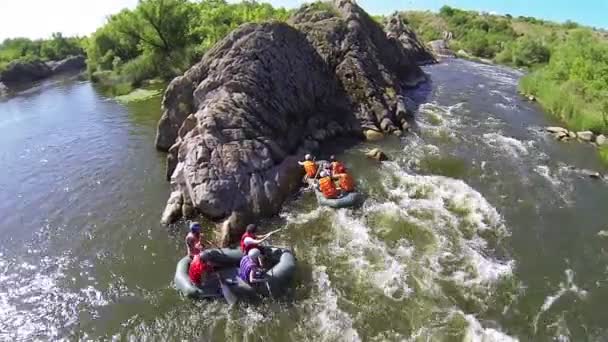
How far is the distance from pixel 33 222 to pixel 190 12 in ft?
143

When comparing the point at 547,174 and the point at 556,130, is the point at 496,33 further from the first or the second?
the point at 547,174

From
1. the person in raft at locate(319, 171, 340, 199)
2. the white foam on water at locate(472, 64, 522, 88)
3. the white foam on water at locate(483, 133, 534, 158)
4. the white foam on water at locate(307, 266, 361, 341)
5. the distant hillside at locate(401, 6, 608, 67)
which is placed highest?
the distant hillside at locate(401, 6, 608, 67)

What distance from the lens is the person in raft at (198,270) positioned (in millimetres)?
15961

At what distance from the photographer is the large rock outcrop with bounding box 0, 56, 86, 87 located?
73.4m

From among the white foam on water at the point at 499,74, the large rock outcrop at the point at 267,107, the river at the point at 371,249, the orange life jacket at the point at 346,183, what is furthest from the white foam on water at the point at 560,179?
the white foam on water at the point at 499,74

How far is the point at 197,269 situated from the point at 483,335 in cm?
945

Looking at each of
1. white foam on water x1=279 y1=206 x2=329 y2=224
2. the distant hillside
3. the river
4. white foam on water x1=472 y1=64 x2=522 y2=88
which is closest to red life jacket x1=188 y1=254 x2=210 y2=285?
the river

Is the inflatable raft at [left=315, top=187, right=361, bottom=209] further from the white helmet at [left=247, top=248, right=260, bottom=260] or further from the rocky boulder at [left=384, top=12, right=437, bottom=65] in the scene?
the rocky boulder at [left=384, top=12, right=437, bottom=65]

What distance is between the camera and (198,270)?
1597 cm

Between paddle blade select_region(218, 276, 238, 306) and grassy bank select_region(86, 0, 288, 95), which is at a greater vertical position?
grassy bank select_region(86, 0, 288, 95)

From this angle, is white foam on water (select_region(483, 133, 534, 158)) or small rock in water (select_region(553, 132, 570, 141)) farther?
small rock in water (select_region(553, 132, 570, 141))

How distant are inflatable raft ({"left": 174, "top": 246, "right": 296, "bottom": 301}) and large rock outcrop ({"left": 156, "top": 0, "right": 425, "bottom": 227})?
12.3ft

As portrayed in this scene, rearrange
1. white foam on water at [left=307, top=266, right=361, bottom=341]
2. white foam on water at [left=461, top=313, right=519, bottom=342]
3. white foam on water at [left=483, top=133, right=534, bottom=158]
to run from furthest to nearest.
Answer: white foam on water at [left=483, top=133, right=534, bottom=158] → white foam on water at [left=307, top=266, right=361, bottom=341] → white foam on water at [left=461, top=313, right=519, bottom=342]

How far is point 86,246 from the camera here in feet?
65.4
